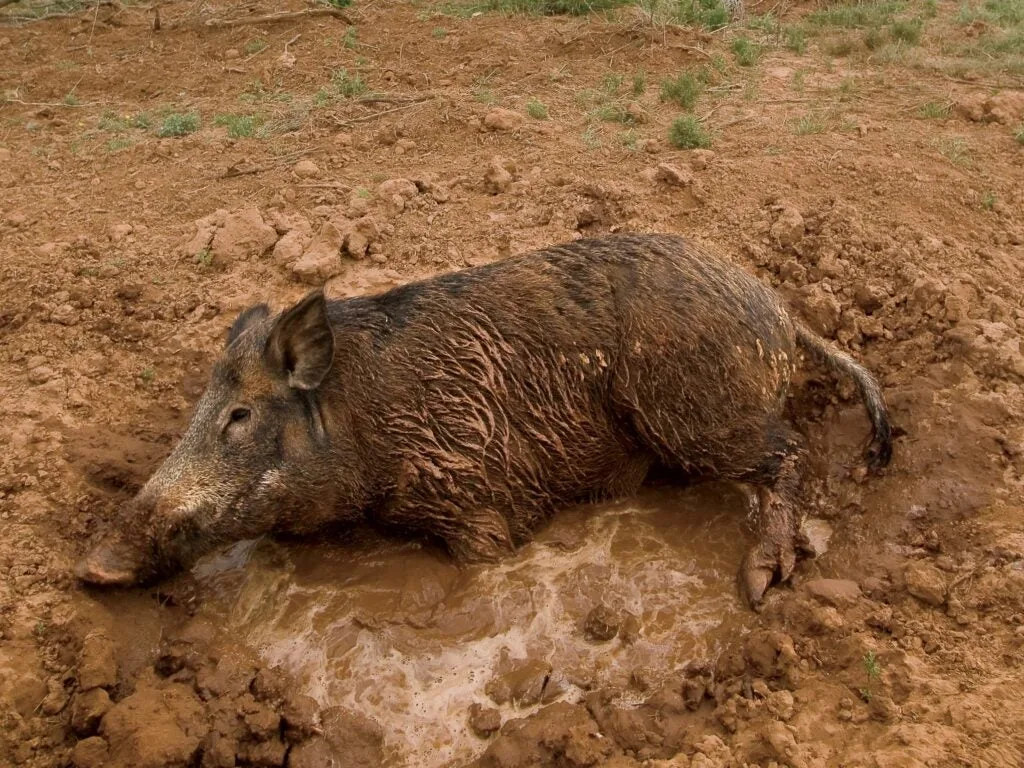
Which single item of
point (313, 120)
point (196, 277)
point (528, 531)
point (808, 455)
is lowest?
point (528, 531)

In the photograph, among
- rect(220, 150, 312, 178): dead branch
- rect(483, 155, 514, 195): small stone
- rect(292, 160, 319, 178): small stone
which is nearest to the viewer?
rect(483, 155, 514, 195): small stone

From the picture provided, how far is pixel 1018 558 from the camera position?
384 cm

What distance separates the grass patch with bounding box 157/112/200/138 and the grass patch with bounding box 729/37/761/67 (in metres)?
5.77

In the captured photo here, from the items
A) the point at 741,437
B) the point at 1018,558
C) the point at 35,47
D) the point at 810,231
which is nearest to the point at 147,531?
the point at 741,437

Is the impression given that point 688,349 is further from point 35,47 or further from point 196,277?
point 35,47

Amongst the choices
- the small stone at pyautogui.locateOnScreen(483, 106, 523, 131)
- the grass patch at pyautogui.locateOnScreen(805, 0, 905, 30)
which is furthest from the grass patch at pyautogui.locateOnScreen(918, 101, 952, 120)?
the small stone at pyautogui.locateOnScreen(483, 106, 523, 131)

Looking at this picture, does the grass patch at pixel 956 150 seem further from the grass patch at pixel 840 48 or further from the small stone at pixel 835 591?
the small stone at pixel 835 591

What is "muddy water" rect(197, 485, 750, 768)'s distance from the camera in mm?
4062

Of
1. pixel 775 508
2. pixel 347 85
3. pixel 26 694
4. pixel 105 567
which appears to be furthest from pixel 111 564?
pixel 347 85

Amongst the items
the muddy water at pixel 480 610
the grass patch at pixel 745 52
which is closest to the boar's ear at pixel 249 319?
the muddy water at pixel 480 610

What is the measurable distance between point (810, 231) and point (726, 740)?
3.92 meters

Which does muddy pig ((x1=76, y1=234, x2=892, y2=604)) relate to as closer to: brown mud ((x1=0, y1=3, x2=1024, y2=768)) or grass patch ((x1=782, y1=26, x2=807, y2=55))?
brown mud ((x1=0, y1=3, x2=1024, y2=768))

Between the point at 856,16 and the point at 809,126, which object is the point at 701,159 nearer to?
the point at 809,126

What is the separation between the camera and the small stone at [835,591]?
12.9 ft
